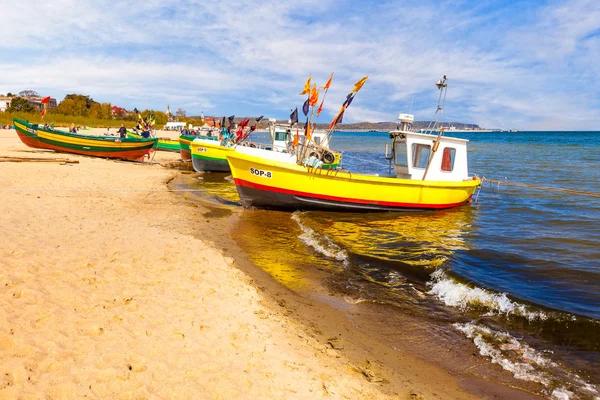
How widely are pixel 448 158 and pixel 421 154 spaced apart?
1129 millimetres

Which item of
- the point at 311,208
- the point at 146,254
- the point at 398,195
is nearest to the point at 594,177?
the point at 398,195

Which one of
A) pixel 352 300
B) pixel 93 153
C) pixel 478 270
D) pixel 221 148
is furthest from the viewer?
pixel 93 153

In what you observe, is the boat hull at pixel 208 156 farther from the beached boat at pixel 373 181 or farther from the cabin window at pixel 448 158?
the cabin window at pixel 448 158

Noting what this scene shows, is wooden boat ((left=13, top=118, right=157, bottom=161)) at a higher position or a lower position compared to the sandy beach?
higher

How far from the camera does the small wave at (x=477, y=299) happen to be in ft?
21.2

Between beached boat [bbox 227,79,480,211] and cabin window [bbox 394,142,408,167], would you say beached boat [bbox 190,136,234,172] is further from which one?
cabin window [bbox 394,142,408,167]

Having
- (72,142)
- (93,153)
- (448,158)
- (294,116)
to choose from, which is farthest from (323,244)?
(72,142)

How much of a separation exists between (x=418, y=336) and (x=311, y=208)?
842 centimetres

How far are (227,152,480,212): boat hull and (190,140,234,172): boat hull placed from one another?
33.5ft

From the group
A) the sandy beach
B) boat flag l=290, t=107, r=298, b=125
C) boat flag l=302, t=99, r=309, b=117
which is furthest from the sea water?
boat flag l=290, t=107, r=298, b=125

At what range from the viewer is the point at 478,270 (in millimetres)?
8641

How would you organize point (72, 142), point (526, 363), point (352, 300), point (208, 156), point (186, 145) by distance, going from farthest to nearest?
1. point (186, 145)
2. point (72, 142)
3. point (208, 156)
4. point (352, 300)
5. point (526, 363)

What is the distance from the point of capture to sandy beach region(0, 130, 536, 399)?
3647 millimetres

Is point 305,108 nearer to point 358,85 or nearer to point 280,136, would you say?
point 358,85
